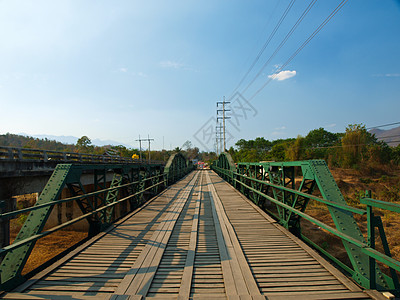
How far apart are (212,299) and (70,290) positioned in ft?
6.32

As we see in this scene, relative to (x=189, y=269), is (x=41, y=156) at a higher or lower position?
higher

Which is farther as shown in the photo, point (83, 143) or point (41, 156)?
point (83, 143)

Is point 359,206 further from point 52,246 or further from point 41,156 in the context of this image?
point 41,156

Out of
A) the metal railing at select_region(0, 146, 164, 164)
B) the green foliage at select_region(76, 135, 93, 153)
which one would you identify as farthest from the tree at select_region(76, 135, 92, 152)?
the metal railing at select_region(0, 146, 164, 164)

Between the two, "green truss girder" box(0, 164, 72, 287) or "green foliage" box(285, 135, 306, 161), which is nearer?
"green truss girder" box(0, 164, 72, 287)

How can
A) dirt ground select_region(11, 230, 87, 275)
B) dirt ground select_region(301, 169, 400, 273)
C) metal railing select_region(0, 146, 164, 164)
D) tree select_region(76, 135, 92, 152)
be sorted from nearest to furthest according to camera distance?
1. metal railing select_region(0, 146, 164, 164)
2. dirt ground select_region(301, 169, 400, 273)
3. dirt ground select_region(11, 230, 87, 275)
4. tree select_region(76, 135, 92, 152)

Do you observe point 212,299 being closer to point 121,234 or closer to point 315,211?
point 121,234

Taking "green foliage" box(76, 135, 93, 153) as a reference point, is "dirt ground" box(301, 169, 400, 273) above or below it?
below

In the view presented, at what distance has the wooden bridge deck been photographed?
272 cm

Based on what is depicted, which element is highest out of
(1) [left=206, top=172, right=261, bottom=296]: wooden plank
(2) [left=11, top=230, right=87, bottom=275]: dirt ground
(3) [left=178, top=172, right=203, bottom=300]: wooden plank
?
(3) [left=178, top=172, right=203, bottom=300]: wooden plank

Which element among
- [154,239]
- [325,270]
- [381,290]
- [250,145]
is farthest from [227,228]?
[250,145]

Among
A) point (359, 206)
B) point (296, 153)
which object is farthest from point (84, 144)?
point (359, 206)

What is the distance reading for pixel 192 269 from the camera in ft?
10.7

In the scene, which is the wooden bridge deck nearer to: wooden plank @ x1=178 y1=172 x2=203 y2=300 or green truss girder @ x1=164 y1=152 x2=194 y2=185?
wooden plank @ x1=178 y1=172 x2=203 y2=300
